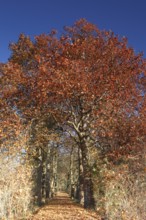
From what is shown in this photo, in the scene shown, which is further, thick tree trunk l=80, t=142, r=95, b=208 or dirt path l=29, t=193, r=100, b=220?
thick tree trunk l=80, t=142, r=95, b=208

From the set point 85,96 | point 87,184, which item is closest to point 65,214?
point 87,184

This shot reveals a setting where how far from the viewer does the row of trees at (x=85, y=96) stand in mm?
17500

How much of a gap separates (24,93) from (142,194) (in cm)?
1065

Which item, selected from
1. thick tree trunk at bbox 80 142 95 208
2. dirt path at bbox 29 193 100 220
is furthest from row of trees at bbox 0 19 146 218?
dirt path at bbox 29 193 100 220

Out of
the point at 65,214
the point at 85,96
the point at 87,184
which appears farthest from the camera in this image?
the point at 87,184

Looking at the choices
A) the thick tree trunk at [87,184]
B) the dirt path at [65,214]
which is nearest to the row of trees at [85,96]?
the thick tree trunk at [87,184]

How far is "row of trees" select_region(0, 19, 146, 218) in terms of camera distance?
57.4 ft

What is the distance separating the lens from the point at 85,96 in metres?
17.8

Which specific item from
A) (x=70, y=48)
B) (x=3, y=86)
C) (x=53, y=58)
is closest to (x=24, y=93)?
(x=3, y=86)

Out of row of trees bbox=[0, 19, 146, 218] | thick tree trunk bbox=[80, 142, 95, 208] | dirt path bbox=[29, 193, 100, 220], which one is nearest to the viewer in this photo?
dirt path bbox=[29, 193, 100, 220]

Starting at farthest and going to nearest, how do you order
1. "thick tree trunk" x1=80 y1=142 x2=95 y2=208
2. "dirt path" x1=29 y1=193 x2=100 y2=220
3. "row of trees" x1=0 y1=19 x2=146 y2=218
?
1. "thick tree trunk" x1=80 y1=142 x2=95 y2=208
2. "row of trees" x1=0 y1=19 x2=146 y2=218
3. "dirt path" x1=29 y1=193 x2=100 y2=220

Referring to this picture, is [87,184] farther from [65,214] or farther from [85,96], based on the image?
[85,96]

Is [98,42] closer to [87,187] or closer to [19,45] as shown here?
[19,45]

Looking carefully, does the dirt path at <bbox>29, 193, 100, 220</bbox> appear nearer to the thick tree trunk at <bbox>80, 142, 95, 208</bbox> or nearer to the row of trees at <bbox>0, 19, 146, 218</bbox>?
the thick tree trunk at <bbox>80, 142, 95, 208</bbox>
